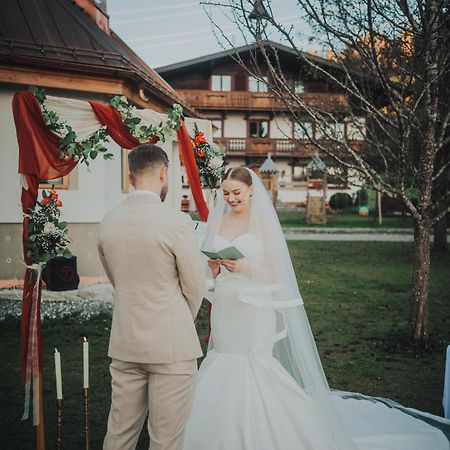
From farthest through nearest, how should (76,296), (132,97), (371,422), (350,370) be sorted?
(132,97) → (76,296) → (350,370) → (371,422)

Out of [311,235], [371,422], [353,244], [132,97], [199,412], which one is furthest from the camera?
[311,235]

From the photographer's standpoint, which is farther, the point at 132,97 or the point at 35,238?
the point at 132,97

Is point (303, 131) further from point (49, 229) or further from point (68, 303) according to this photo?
point (68, 303)

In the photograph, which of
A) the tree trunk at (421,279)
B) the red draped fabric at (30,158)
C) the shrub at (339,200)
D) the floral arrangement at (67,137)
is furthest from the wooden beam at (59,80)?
the shrub at (339,200)

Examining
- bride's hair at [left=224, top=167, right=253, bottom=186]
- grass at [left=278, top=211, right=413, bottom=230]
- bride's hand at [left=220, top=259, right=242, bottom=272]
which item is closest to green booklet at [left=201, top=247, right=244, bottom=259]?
bride's hand at [left=220, top=259, right=242, bottom=272]

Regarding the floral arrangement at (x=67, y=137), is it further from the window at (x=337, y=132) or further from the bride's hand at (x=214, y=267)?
the window at (x=337, y=132)

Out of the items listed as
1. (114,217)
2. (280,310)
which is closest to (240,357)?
(280,310)

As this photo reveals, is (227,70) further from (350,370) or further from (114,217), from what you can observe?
(114,217)

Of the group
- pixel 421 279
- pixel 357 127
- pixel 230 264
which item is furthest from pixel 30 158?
pixel 421 279

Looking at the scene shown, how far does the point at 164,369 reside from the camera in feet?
10.6

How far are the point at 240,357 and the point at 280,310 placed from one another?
1.73ft

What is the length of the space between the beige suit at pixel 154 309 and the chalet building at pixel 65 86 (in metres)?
8.53

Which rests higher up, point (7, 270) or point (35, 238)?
point (35, 238)

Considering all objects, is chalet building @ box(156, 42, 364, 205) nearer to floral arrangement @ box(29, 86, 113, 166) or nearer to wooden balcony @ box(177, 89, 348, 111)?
wooden balcony @ box(177, 89, 348, 111)
